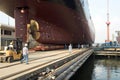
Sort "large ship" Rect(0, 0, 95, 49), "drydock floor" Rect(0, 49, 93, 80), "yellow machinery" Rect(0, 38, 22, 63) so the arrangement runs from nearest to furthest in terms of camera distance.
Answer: "drydock floor" Rect(0, 49, 93, 80) < "yellow machinery" Rect(0, 38, 22, 63) < "large ship" Rect(0, 0, 95, 49)

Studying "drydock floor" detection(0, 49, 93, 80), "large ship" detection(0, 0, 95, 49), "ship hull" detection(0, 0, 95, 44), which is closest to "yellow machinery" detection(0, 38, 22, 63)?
"drydock floor" detection(0, 49, 93, 80)

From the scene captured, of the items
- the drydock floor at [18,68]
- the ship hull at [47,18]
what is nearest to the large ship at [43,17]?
the ship hull at [47,18]

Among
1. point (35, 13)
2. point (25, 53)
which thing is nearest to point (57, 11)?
point (35, 13)

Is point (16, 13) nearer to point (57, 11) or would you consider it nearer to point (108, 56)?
point (57, 11)

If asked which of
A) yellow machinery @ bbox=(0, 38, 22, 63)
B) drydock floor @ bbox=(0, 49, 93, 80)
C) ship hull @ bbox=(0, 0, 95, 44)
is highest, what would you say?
ship hull @ bbox=(0, 0, 95, 44)

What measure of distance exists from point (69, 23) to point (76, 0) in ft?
10.3

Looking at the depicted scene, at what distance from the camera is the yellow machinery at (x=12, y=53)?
47.5ft

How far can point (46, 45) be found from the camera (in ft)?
90.4

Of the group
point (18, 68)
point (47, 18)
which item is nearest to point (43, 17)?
point (47, 18)

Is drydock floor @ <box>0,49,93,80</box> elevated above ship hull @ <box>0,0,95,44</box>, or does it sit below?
below

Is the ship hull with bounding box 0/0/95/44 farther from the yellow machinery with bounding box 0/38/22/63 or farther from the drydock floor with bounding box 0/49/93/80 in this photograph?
the drydock floor with bounding box 0/49/93/80

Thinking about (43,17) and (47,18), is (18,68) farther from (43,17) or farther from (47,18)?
(47,18)

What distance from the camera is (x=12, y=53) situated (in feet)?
48.5

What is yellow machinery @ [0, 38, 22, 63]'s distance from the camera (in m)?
14.5
